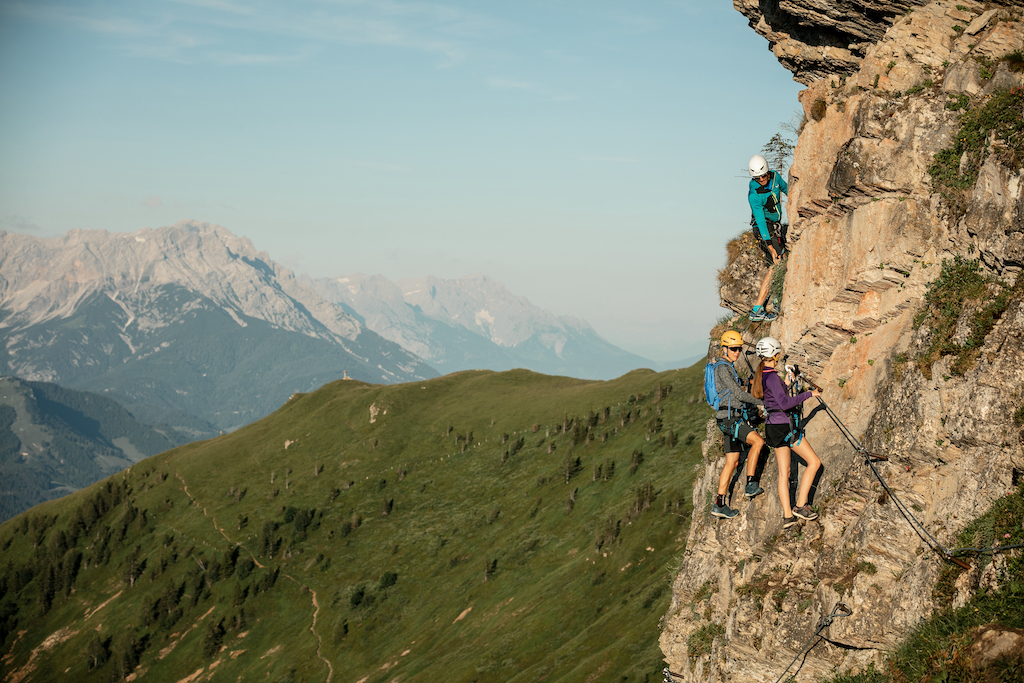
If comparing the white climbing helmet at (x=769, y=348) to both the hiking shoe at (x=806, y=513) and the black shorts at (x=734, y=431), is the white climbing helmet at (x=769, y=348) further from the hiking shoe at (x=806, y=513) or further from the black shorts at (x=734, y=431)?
the hiking shoe at (x=806, y=513)

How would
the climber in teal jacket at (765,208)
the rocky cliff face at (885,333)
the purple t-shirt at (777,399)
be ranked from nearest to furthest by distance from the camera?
the rocky cliff face at (885,333) → the purple t-shirt at (777,399) → the climber in teal jacket at (765,208)

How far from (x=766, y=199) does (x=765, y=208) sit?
0.52m

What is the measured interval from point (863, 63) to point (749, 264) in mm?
11355

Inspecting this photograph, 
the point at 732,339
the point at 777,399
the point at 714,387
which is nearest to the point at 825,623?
the point at 777,399

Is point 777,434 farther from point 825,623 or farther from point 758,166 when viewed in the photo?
point 758,166

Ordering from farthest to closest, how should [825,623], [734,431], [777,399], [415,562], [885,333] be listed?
[415,562], [734,431], [885,333], [777,399], [825,623]

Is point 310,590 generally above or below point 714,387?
below

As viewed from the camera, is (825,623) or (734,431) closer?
(825,623)

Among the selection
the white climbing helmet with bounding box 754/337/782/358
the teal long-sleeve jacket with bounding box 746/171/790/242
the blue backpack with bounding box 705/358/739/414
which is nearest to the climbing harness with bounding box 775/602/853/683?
the blue backpack with bounding box 705/358/739/414

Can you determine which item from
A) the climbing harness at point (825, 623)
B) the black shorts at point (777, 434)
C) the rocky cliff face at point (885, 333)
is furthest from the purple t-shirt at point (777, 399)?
the climbing harness at point (825, 623)

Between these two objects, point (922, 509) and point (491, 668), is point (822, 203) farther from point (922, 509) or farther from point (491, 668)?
point (491, 668)

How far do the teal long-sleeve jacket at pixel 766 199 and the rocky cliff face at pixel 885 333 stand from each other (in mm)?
779

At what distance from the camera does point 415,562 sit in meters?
144

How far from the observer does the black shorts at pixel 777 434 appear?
2081cm
